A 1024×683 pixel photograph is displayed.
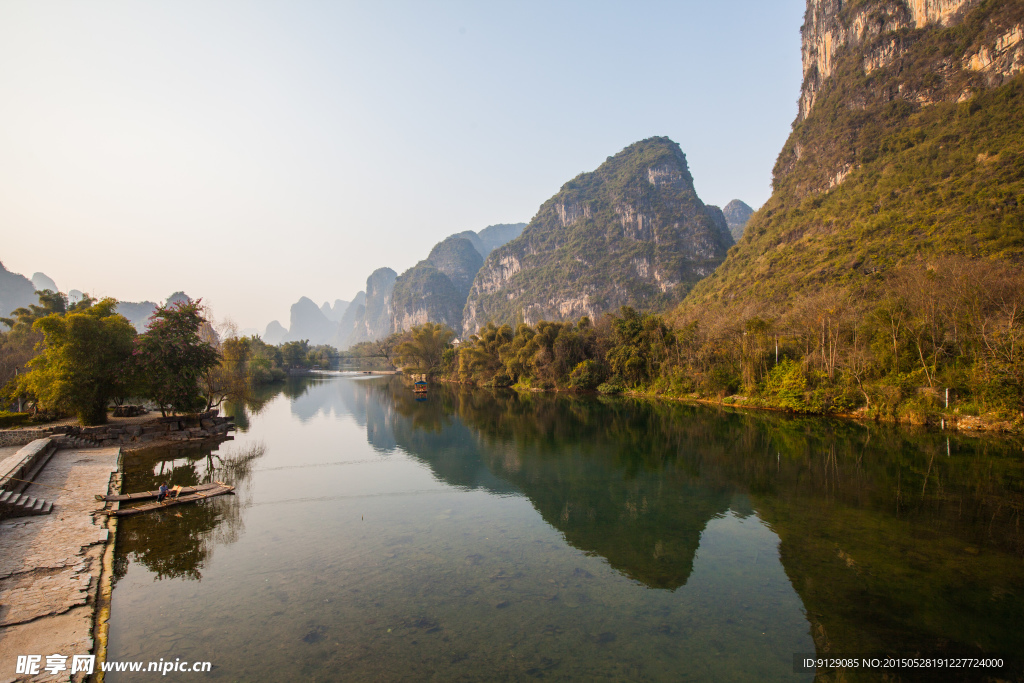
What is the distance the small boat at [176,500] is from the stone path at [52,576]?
551 mm

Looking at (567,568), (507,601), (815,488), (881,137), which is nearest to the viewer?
(507,601)

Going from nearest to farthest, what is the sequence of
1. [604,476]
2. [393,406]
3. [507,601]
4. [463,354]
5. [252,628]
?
[252,628] → [507,601] → [604,476] → [393,406] → [463,354]

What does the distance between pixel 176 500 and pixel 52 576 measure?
4827 millimetres

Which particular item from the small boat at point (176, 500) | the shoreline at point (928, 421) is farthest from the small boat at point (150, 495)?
the shoreline at point (928, 421)

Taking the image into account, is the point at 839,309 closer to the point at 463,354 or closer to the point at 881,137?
the point at 463,354

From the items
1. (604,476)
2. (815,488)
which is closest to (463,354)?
(604,476)

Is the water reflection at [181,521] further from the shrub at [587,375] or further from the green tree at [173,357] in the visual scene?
the shrub at [587,375]

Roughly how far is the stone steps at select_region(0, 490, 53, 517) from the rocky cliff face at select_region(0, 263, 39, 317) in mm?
150246

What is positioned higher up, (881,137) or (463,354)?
(881,137)

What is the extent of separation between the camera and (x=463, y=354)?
64.1m

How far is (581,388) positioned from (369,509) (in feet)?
124

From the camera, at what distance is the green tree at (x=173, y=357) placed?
22.6 m

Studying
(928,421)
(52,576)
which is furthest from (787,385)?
(52,576)

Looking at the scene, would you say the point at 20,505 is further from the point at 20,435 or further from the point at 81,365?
the point at 81,365
